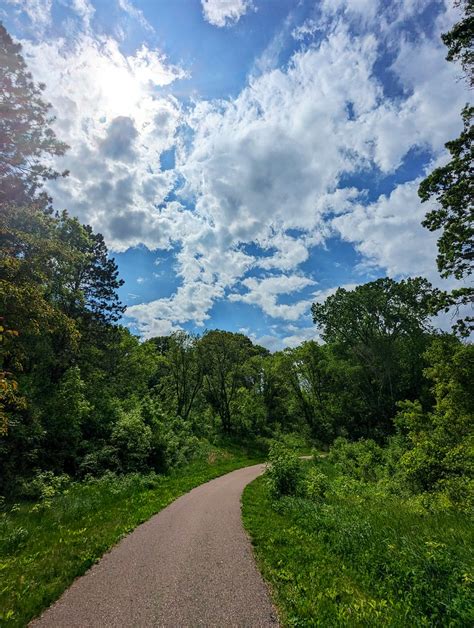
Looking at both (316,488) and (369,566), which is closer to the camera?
(369,566)

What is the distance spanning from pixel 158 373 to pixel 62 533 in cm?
3826

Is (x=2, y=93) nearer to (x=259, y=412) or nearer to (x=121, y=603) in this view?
(x=121, y=603)

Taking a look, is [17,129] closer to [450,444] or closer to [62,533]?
[62,533]

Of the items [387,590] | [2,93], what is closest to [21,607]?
[387,590]

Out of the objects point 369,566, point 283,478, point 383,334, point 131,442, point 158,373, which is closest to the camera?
point 369,566

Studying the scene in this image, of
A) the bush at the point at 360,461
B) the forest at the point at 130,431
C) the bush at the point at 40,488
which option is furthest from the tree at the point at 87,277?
the bush at the point at 360,461

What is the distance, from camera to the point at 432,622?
4.50 metres

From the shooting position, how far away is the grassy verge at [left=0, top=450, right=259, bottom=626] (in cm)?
555

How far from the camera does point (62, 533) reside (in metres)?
8.68

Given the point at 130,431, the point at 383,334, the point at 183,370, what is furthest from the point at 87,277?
the point at 383,334

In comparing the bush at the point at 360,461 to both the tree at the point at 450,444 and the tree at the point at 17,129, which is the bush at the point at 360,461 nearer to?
the tree at the point at 450,444

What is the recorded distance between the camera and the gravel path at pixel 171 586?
488cm

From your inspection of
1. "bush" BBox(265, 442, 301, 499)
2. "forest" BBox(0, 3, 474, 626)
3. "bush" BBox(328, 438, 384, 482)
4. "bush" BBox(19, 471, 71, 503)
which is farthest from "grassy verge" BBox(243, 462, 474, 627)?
"bush" BBox(328, 438, 384, 482)

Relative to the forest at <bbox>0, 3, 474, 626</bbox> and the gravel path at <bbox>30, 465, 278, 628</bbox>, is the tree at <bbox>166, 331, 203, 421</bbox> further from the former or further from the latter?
the gravel path at <bbox>30, 465, 278, 628</bbox>
